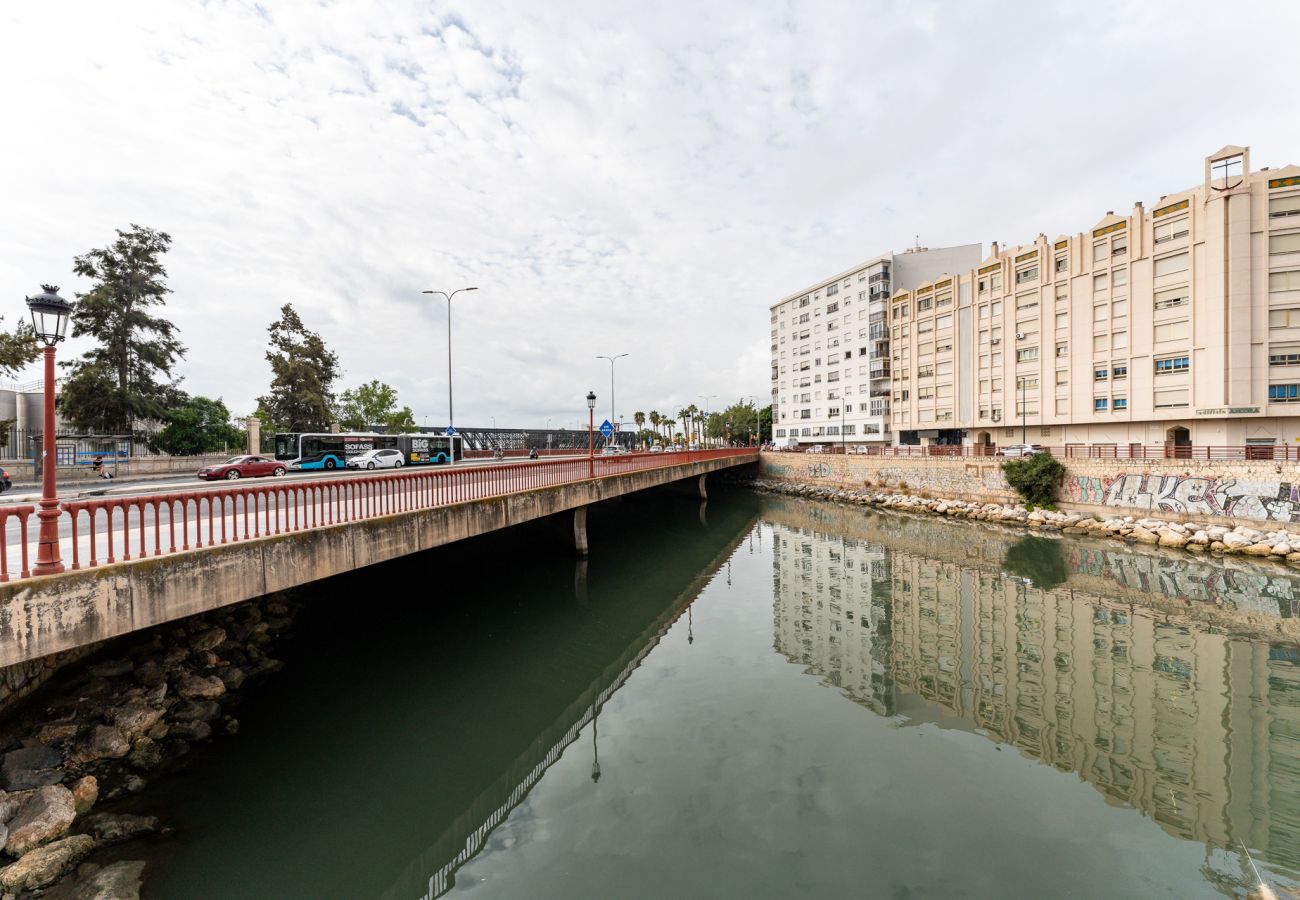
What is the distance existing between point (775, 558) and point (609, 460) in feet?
29.2

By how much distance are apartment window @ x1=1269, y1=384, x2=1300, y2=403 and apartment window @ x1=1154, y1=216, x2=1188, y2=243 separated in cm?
1120

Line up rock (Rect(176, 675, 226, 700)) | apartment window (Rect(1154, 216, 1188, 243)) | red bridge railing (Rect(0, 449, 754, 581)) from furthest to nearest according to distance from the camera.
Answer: apartment window (Rect(1154, 216, 1188, 243))
rock (Rect(176, 675, 226, 700))
red bridge railing (Rect(0, 449, 754, 581))

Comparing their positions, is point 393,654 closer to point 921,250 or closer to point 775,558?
point 775,558

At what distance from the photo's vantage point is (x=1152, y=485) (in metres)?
28.8

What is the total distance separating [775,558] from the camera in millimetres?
25000

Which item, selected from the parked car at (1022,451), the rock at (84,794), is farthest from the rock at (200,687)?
the parked car at (1022,451)

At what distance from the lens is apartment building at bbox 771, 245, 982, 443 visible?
61.6 metres

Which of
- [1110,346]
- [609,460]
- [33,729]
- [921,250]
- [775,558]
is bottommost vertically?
[775,558]

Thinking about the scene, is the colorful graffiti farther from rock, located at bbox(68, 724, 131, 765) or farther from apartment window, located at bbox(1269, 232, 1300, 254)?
rock, located at bbox(68, 724, 131, 765)

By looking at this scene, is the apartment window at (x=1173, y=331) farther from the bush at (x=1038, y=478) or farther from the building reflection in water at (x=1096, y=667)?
the building reflection in water at (x=1096, y=667)

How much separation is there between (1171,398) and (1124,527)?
664 inches

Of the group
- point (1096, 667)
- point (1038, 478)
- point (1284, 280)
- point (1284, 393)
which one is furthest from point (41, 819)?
point (1284, 280)

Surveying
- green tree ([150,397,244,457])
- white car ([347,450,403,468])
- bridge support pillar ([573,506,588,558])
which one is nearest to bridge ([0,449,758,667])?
bridge support pillar ([573,506,588,558])

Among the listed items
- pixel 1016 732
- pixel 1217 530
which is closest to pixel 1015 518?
pixel 1217 530
